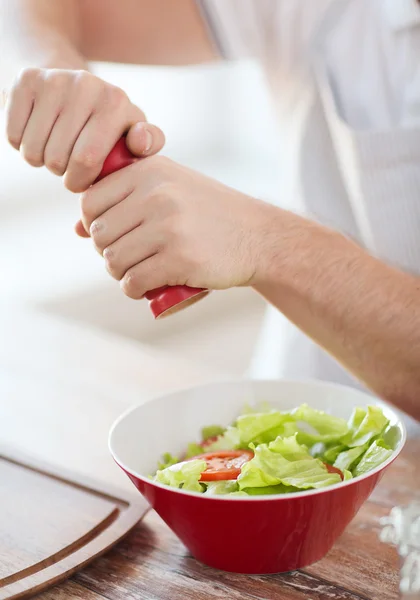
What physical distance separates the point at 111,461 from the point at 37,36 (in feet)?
2.03

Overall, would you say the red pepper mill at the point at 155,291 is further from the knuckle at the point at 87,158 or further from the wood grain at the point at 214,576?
the wood grain at the point at 214,576

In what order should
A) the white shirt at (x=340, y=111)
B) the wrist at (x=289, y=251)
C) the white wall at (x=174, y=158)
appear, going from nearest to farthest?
the wrist at (x=289, y=251) → the white shirt at (x=340, y=111) → the white wall at (x=174, y=158)

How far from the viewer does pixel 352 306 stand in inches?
38.0

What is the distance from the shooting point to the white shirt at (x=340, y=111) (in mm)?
1252

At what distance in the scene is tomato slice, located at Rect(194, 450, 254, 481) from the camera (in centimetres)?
75

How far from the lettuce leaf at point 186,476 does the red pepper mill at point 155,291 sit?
6.4 inches

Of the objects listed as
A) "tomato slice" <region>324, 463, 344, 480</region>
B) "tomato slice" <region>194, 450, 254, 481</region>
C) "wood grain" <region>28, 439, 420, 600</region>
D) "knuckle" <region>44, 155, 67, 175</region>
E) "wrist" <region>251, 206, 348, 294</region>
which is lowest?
"wood grain" <region>28, 439, 420, 600</region>

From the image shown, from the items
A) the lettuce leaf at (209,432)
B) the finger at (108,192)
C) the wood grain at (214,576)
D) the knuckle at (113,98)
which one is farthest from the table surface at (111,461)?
the knuckle at (113,98)

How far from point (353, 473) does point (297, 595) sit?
13cm

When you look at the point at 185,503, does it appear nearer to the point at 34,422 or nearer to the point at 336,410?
the point at 336,410

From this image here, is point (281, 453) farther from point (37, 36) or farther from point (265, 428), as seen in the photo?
point (37, 36)

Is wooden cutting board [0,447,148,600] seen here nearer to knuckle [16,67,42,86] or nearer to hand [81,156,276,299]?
hand [81,156,276,299]

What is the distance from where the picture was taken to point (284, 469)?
0.75 meters

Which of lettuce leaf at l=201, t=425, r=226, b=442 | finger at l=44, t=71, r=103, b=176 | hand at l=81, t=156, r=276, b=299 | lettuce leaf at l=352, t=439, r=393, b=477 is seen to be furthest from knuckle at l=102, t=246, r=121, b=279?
lettuce leaf at l=352, t=439, r=393, b=477
